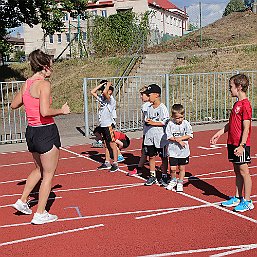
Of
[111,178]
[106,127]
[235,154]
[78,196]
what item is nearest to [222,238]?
[235,154]

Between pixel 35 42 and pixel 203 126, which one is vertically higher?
pixel 35 42

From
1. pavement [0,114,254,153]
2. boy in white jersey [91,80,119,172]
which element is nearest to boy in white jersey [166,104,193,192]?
boy in white jersey [91,80,119,172]

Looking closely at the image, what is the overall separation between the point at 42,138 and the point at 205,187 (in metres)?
3.05

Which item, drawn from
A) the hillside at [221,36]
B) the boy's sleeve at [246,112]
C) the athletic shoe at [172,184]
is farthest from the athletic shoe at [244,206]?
the hillside at [221,36]

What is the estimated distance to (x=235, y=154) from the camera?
5.81 meters

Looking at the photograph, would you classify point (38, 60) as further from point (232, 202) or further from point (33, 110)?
point (232, 202)

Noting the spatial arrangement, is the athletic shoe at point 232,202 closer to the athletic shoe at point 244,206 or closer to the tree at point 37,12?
the athletic shoe at point 244,206

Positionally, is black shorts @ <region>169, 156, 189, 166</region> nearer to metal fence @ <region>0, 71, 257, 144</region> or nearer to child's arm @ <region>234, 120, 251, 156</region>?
child's arm @ <region>234, 120, 251, 156</region>

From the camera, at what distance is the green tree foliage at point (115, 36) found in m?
30.8

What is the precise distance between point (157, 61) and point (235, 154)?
20.2 meters

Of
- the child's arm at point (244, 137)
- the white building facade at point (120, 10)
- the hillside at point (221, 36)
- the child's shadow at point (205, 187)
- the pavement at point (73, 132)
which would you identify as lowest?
the child's shadow at point (205, 187)

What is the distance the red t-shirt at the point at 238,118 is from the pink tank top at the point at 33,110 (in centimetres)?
236

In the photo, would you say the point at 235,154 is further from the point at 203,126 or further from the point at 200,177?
the point at 203,126

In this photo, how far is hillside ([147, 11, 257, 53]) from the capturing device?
29156 mm
